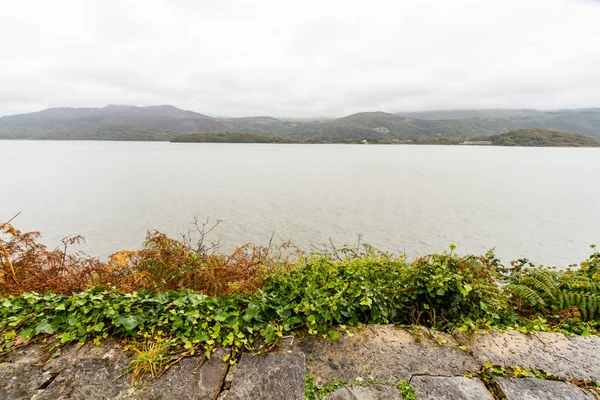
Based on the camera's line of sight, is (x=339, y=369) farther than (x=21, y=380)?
Yes

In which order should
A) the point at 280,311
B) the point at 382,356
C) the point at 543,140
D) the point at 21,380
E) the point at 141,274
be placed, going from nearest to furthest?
the point at 21,380
the point at 382,356
the point at 280,311
the point at 141,274
the point at 543,140

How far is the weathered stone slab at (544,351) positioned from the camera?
311 centimetres

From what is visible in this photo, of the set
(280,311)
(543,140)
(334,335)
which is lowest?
(334,335)

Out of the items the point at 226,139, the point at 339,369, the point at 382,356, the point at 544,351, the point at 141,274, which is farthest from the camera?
the point at 226,139

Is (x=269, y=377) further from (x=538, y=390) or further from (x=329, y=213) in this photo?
(x=329, y=213)

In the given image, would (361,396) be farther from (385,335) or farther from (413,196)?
(413,196)

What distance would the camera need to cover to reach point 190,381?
2857 mm

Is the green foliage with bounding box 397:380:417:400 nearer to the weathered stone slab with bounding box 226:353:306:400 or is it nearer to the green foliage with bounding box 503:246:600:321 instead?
the weathered stone slab with bounding box 226:353:306:400

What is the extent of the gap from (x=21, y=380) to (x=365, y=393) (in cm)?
348

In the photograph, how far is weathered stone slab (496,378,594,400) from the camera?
2750mm

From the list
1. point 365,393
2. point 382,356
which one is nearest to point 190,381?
point 365,393

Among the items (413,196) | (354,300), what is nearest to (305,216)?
(413,196)

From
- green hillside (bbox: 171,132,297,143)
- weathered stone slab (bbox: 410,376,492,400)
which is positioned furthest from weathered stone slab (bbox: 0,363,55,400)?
green hillside (bbox: 171,132,297,143)

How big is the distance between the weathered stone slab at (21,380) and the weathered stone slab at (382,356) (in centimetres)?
267
